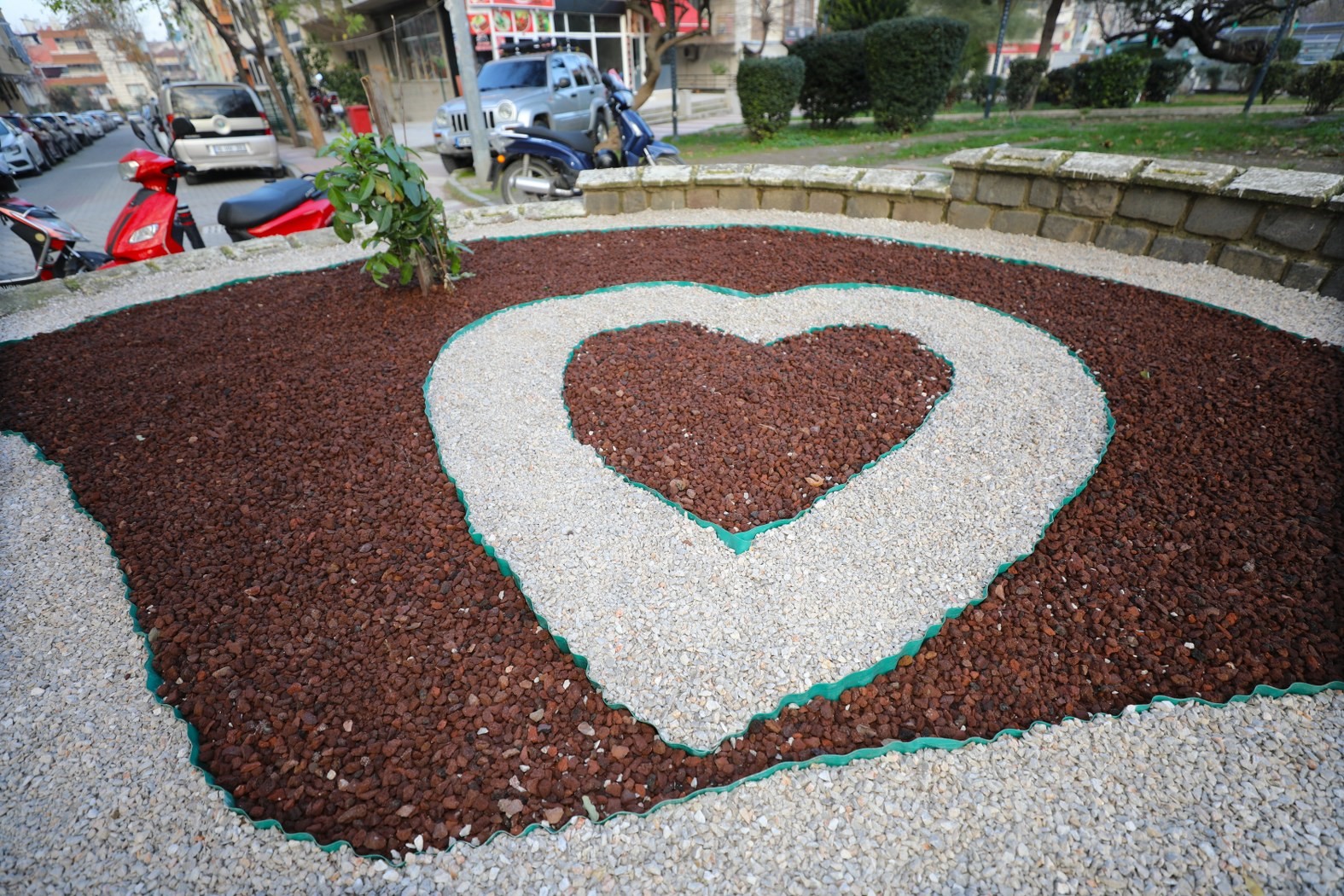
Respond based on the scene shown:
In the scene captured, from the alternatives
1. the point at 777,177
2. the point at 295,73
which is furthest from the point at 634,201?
the point at 295,73

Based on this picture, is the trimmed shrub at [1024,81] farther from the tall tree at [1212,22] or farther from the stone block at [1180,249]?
the stone block at [1180,249]

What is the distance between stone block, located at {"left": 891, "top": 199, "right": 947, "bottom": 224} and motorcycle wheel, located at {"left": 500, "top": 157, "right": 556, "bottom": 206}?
4184 mm

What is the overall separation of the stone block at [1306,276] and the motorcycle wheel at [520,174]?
7.07 metres

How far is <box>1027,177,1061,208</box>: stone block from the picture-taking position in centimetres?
535

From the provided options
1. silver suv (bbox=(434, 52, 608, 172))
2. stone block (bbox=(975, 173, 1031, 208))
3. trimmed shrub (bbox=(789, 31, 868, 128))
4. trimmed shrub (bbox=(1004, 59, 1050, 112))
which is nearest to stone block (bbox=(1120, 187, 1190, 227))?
stone block (bbox=(975, 173, 1031, 208))

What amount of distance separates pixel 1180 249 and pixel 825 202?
3.02 m

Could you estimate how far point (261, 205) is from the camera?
612 centimetres

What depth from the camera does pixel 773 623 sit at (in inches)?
86.3

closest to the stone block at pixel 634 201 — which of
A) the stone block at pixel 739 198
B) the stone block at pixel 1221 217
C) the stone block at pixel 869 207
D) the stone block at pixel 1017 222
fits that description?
the stone block at pixel 739 198

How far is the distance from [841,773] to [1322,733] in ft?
4.48

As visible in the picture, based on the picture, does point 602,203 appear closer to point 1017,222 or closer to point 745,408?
point 1017,222

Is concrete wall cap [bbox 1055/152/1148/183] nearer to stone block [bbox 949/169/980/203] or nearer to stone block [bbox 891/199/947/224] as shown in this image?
stone block [bbox 949/169/980/203]

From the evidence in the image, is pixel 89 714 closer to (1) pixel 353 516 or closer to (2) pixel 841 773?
(1) pixel 353 516

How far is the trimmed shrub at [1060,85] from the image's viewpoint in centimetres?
1836
